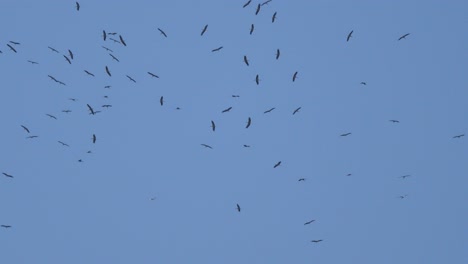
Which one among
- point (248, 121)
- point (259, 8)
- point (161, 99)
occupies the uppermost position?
point (259, 8)

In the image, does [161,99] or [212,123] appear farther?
[161,99]

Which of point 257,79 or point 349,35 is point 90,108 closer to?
point 257,79

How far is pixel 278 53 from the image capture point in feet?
45.9

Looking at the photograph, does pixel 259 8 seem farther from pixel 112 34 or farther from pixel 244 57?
pixel 112 34

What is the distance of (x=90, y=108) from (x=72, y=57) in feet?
3.80

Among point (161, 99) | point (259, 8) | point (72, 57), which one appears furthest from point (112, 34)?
point (259, 8)

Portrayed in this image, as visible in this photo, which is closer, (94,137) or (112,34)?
(112,34)

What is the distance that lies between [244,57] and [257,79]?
0.50m

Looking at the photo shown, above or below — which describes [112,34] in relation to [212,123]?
above

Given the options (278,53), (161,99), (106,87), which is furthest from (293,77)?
(106,87)

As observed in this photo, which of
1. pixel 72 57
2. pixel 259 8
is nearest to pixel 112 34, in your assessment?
pixel 72 57

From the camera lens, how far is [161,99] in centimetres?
1537

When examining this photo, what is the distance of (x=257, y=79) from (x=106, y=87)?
127 inches

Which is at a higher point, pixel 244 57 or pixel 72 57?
pixel 72 57
